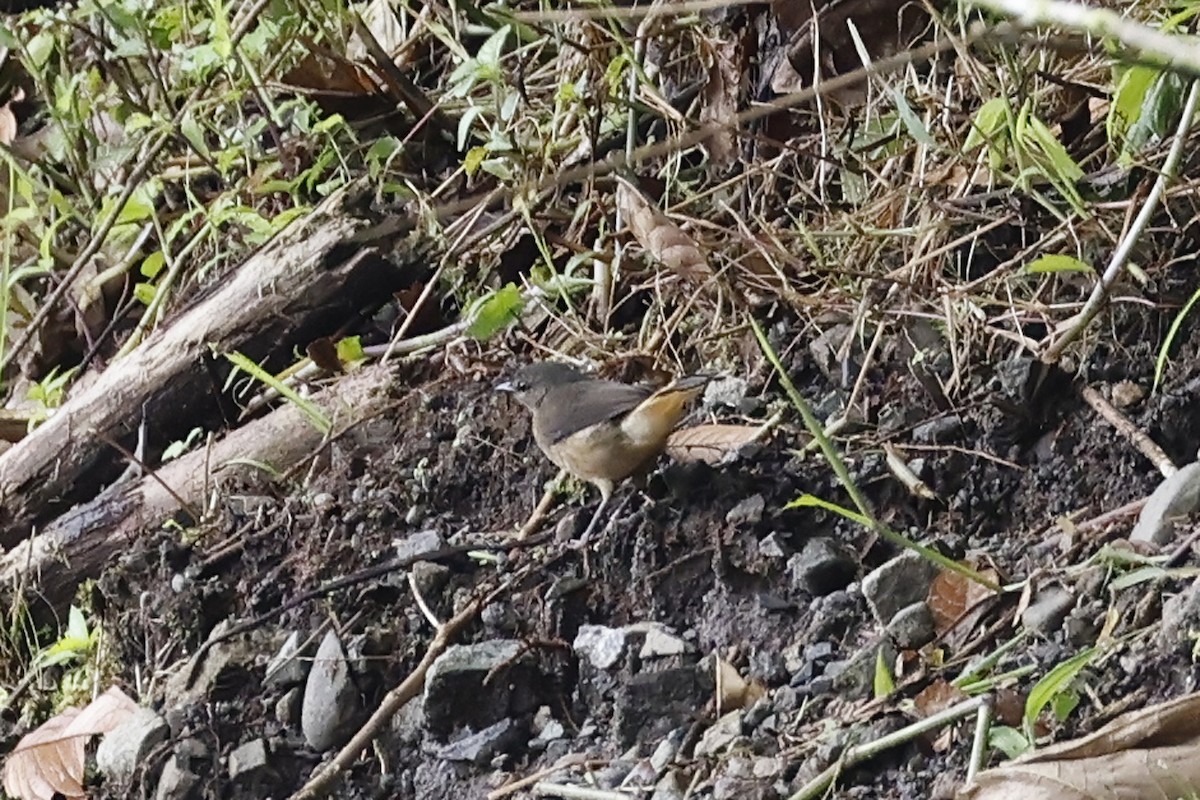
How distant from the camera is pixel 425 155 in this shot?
12.5ft

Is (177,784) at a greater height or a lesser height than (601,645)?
lesser

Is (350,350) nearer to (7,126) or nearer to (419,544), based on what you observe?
(419,544)

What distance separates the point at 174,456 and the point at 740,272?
1487 millimetres

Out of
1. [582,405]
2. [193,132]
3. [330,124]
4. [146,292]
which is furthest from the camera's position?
[193,132]

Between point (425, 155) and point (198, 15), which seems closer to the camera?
point (425, 155)

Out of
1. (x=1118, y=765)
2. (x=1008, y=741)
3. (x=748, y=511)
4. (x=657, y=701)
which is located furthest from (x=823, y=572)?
(x=1118, y=765)

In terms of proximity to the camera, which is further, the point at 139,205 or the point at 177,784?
the point at 139,205

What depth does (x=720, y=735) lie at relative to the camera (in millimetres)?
2029

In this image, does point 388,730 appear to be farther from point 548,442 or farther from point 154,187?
point 154,187

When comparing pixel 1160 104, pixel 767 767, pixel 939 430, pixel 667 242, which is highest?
pixel 1160 104

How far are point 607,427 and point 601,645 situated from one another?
19.0 inches

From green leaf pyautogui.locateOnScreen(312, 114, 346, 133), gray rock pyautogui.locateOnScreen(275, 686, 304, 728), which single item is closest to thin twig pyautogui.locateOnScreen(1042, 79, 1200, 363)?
gray rock pyautogui.locateOnScreen(275, 686, 304, 728)

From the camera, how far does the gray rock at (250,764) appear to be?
8.02ft

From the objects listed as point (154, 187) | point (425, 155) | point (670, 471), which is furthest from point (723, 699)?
point (154, 187)
